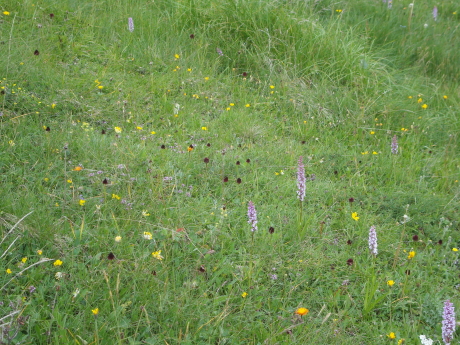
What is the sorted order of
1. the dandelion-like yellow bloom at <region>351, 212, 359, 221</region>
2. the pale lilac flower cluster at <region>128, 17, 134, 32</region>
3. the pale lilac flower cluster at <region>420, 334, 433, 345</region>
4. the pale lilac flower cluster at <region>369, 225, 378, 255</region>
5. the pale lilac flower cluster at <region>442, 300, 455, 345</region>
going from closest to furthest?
1. the pale lilac flower cluster at <region>442, 300, 455, 345</region>
2. the pale lilac flower cluster at <region>420, 334, 433, 345</region>
3. the pale lilac flower cluster at <region>369, 225, 378, 255</region>
4. the dandelion-like yellow bloom at <region>351, 212, 359, 221</region>
5. the pale lilac flower cluster at <region>128, 17, 134, 32</region>

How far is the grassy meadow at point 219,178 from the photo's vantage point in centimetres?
201

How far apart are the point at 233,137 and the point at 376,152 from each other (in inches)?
48.1

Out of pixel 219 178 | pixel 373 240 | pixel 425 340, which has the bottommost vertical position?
pixel 219 178

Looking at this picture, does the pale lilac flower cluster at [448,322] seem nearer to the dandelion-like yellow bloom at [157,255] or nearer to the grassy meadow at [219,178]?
the grassy meadow at [219,178]

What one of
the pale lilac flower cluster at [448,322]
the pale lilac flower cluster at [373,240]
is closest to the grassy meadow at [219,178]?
the pale lilac flower cluster at [373,240]

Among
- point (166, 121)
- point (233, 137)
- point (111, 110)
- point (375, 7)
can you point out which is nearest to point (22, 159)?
point (111, 110)

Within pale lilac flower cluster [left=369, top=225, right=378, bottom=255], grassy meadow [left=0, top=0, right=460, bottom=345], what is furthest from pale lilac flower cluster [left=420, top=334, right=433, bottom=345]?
pale lilac flower cluster [left=369, top=225, right=378, bottom=255]

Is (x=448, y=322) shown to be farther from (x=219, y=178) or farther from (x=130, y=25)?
(x=130, y=25)

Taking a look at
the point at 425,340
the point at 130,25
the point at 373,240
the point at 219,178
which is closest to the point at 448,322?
the point at 425,340

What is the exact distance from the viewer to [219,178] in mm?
3008

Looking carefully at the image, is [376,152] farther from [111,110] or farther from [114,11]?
[114,11]

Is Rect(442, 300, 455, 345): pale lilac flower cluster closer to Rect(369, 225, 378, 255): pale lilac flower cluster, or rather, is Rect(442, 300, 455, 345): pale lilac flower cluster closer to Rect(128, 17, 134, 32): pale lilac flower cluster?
Rect(369, 225, 378, 255): pale lilac flower cluster

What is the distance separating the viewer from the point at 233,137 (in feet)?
11.7

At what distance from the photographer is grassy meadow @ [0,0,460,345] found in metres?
2.01
